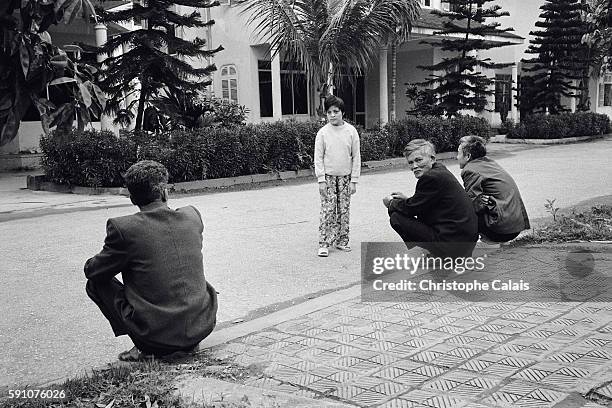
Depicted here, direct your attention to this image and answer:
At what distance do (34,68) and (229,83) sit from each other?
21.2 m

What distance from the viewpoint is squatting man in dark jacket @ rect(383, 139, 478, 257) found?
6.46 m

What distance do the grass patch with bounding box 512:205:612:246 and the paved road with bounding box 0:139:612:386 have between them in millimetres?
1550

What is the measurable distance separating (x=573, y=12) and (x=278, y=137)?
1858cm

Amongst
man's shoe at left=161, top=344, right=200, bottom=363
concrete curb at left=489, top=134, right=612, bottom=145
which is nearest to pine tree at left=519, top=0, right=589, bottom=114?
concrete curb at left=489, top=134, right=612, bottom=145

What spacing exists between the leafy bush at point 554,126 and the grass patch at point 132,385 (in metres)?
26.0

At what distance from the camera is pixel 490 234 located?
7.50m

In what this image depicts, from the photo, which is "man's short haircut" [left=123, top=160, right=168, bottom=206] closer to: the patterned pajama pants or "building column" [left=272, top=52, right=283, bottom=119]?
the patterned pajama pants

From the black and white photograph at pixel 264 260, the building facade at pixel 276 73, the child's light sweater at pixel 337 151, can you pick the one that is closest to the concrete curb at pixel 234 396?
the black and white photograph at pixel 264 260

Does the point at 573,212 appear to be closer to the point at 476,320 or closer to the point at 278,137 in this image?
the point at 476,320

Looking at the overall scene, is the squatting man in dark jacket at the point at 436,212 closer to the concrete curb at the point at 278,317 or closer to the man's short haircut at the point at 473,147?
the concrete curb at the point at 278,317

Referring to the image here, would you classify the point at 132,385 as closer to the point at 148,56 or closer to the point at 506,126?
the point at 148,56

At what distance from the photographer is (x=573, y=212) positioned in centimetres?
1010

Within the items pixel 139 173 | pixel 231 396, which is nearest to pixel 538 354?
pixel 231 396

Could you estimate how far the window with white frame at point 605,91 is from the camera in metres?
37.9
